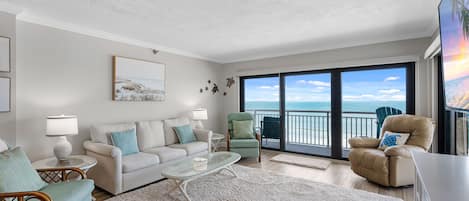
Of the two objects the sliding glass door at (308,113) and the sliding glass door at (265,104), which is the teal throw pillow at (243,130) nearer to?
the sliding glass door at (265,104)

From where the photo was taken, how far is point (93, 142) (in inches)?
126

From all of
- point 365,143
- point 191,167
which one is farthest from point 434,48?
point 191,167

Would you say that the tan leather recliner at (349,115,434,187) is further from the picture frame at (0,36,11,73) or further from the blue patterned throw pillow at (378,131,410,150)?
the picture frame at (0,36,11,73)

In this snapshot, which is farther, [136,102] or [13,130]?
[136,102]

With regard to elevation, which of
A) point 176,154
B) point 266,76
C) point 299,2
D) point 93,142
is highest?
point 299,2

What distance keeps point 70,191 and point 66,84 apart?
192cm

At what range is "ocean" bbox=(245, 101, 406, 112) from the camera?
4.10m

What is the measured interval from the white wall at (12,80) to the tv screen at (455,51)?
4007mm

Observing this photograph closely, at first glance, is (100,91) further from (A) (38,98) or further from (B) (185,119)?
(B) (185,119)

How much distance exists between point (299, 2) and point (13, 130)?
141 inches

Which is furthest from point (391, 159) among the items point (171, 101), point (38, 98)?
point (38, 98)

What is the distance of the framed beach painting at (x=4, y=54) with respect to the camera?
8.16ft

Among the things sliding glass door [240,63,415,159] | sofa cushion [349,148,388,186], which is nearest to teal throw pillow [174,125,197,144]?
sliding glass door [240,63,415,159]

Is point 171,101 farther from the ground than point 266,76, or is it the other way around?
point 266,76
